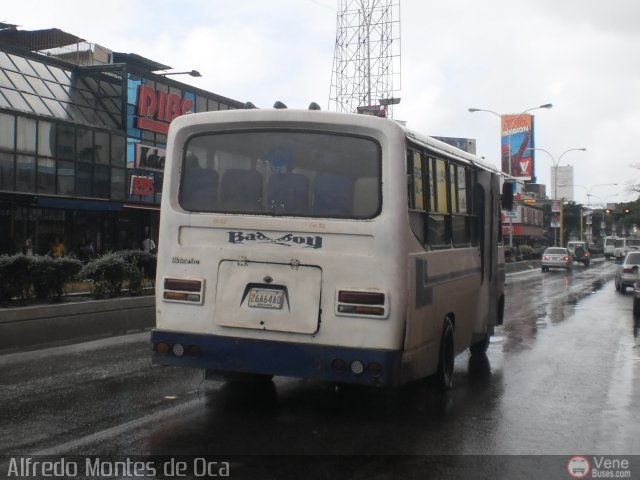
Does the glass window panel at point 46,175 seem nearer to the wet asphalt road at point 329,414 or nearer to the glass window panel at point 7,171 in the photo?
the glass window panel at point 7,171

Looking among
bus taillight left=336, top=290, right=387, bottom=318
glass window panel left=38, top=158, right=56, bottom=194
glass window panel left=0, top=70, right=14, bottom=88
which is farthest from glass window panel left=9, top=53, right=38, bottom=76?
bus taillight left=336, top=290, right=387, bottom=318

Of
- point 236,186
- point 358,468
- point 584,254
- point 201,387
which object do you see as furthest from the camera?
point 584,254

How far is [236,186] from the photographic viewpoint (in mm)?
7141

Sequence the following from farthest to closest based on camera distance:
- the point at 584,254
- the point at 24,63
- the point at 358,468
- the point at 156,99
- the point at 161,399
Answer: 1. the point at 584,254
2. the point at 156,99
3. the point at 24,63
4. the point at 161,399
5. the point at 358,468

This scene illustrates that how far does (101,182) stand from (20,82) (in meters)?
5.62

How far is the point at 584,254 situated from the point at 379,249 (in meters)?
56.7

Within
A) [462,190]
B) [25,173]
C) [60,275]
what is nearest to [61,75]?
[25,173]

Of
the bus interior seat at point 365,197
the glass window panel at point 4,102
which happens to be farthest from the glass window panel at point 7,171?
the bus interior seat at point 365,197

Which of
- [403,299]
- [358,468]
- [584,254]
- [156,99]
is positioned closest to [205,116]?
[403,299]

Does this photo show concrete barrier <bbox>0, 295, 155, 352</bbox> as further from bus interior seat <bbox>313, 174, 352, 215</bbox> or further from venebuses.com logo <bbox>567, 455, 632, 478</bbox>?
venebuses.com logo <bbox>567, 455, 632, 478</bbox>

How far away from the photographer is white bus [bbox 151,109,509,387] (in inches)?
259

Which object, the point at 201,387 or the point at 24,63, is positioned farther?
the point at 24,63

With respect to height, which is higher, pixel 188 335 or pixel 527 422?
pixel 188 335

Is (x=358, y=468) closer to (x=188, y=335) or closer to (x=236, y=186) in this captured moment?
(x=188, y=335)
